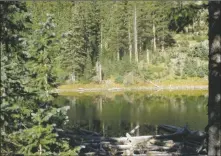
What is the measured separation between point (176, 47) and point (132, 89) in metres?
16.0

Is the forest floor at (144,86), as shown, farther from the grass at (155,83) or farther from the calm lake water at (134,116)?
the calm lake water at (134,116)

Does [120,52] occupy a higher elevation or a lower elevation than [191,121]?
higher

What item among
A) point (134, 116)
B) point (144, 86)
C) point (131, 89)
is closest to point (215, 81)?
point (134, 116)

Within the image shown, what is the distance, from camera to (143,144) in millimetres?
20891

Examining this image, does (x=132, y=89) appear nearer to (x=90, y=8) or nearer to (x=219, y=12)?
(x=90, y=8)

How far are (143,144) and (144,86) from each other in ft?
154

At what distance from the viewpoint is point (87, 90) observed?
6869 cm

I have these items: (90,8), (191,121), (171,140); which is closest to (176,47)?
(90,8)

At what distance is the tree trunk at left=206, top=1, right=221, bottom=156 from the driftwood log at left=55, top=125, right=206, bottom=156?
12.7m

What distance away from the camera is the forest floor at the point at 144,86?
2569 inches

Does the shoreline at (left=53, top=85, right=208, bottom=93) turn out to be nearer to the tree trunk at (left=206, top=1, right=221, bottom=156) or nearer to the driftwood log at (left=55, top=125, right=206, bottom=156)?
the driftwood log at (left=55, top=125, right=206, bottom=156)

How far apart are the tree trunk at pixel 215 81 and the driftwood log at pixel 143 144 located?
1268cm

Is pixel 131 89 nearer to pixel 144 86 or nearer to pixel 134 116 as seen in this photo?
pixel 144 86

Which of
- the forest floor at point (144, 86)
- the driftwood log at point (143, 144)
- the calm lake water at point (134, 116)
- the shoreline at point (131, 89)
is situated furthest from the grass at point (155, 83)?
the driftwood log at point (143, 144)
